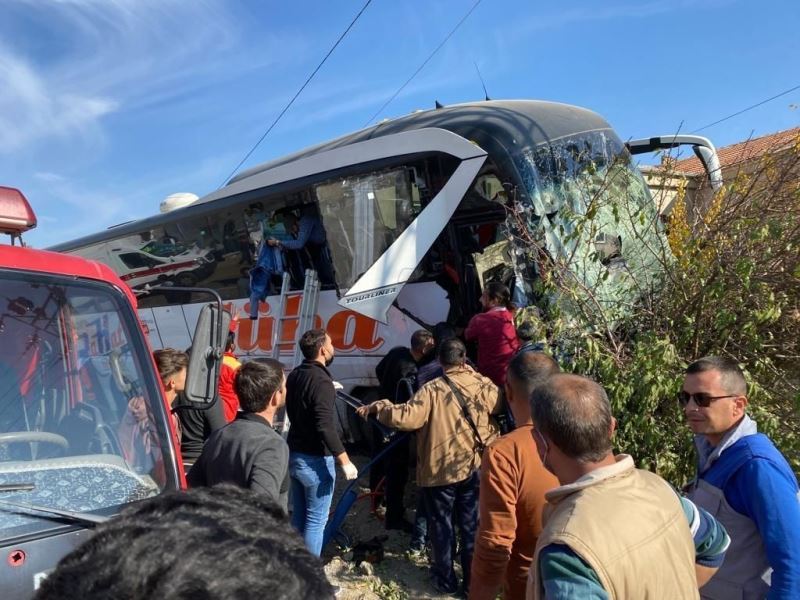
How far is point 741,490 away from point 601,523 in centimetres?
111

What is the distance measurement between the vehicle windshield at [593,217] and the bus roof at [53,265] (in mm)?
3337

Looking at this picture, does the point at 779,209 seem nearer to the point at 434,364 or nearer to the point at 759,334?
the point at 759,334

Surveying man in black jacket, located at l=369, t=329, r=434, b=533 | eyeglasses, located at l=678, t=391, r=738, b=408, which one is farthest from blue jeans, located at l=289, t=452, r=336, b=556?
eyeglasses, located at l=678, t=391, r=738, b=408

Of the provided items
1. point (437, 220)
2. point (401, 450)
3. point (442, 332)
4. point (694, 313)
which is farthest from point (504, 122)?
point (401, 450)

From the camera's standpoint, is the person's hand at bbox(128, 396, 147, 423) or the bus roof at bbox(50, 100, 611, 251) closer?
the person's hand at bbox(128, 396, 147, 423)

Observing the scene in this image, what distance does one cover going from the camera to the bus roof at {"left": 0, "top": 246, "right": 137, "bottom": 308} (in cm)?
260

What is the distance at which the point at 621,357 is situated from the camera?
480 cm

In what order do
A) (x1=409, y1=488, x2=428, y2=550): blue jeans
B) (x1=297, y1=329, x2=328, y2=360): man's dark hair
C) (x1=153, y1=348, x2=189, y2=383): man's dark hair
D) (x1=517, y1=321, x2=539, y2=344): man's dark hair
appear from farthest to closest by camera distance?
(x1=409, y1=488, x2=428, y2=550): blue jeans < (x1=517, y1=321, x2=539, y2=344): man's dark hair < (x1=297, y1=329, x2=328, y2=360): man's dark hair < (x1=153, y1=348, x2=189, y2=383): man's dark hair

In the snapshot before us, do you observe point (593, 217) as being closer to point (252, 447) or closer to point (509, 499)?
point (509, 499)

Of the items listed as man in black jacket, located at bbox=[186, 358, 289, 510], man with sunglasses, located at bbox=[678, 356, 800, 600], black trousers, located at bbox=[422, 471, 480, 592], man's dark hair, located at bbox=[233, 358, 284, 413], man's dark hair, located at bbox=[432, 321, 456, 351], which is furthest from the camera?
man's dark hair, located at bbox=[432, 321, 456, 351]

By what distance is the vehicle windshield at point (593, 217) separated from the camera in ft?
17.0

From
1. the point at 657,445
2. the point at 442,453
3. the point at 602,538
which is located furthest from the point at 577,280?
the point at 602,538

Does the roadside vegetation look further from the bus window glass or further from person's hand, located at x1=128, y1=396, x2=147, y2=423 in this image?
person's hand, located at x1=128, y1=396, x2=147, y2=423

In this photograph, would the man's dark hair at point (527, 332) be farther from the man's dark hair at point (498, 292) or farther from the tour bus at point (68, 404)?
the tour bus at point (68, 404)
